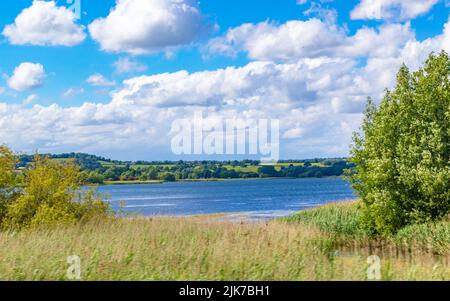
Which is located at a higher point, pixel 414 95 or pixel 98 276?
pixel 414 95

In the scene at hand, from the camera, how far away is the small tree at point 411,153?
23.8m

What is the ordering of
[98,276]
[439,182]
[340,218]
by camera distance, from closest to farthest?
[98,276] → [439,182] → [340,218]

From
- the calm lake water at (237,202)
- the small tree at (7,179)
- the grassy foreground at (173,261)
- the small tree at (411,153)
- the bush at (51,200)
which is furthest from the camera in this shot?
the calm lake water at (237,202)

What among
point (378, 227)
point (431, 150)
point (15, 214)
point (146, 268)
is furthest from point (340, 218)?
point (146, 268)

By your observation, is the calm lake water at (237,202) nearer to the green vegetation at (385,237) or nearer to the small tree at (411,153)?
the green vegetation at (385,237)

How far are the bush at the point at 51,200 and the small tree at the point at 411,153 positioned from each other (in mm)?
12086

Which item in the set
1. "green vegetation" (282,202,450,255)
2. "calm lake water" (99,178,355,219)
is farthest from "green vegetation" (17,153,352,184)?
"green vegetation" (282,202,450,255)

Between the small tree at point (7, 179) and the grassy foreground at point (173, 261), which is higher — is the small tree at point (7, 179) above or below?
above

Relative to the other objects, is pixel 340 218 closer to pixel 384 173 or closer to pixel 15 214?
pixel 384 173

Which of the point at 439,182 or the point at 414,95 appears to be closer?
the point at 439,182

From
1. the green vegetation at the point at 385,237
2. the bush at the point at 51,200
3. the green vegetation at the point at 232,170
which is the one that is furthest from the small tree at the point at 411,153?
the green vegetation at the point at 232,170
